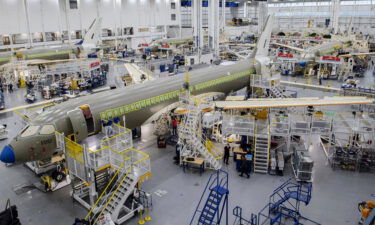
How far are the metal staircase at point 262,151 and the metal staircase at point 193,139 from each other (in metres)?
2.76

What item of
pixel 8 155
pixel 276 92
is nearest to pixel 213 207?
pixel 8 155

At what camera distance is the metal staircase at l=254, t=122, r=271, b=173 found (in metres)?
21.9

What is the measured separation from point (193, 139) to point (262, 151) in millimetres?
4958

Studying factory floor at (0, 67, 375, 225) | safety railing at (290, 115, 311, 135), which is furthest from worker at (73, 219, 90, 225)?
safety railing at (290, 115, 311, 135)

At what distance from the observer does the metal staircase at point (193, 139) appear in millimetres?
21969

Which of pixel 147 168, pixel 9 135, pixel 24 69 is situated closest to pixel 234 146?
pixel 147 168

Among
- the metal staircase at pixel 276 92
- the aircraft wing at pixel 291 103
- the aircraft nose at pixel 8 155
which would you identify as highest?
the aircraft wing at pixel 291 103

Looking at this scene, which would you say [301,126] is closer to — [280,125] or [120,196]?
[280,125]

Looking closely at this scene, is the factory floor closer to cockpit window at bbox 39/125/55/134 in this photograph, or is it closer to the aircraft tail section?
cockpit window at bbox 39/125/55/134

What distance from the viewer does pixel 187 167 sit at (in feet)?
74.5

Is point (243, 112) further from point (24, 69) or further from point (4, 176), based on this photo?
point (24, 69)

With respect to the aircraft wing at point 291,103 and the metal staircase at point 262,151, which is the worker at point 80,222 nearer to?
the metal staircase at point 262,151

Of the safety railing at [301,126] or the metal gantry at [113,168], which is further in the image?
the safety railing at [301,126]

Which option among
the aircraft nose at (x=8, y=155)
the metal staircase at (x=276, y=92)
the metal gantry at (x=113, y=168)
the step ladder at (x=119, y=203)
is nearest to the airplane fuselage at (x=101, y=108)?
the aircraft nose at (x=8, y=155)
